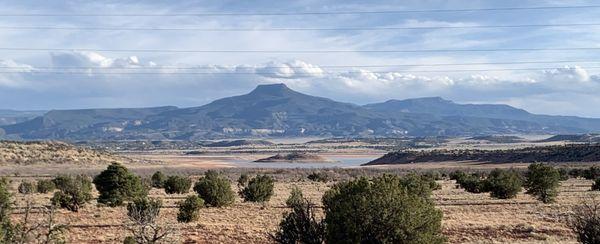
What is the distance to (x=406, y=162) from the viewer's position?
156750 mm

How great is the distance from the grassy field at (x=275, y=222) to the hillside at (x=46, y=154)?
236ft

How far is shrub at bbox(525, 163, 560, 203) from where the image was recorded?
41.1 meters

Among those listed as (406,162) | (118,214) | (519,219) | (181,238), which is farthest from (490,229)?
(406,162)

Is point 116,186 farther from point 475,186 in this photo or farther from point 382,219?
point 475,186

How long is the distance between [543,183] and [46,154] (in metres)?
99.7

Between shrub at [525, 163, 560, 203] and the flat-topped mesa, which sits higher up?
shrub at [525, 163, 560, 203]

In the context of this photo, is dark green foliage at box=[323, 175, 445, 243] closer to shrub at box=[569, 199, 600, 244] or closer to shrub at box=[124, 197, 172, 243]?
shrub at box=[569, 199, 600, 244]

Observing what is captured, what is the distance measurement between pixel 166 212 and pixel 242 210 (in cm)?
477

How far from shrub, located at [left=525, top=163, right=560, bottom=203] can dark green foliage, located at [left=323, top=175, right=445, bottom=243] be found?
2518 cm

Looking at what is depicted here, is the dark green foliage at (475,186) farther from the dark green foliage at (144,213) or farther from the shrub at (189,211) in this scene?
the dark green foliage at (144,213)

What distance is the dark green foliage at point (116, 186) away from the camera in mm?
39719

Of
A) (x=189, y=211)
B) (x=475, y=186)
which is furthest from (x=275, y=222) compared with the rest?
(x=475, y=186)

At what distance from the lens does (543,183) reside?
4131 centimetres

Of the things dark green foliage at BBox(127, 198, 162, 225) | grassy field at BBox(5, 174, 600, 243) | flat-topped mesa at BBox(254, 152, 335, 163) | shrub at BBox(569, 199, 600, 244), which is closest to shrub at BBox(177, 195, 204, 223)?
grassy field at BBox(5, 174, 600, 243)
